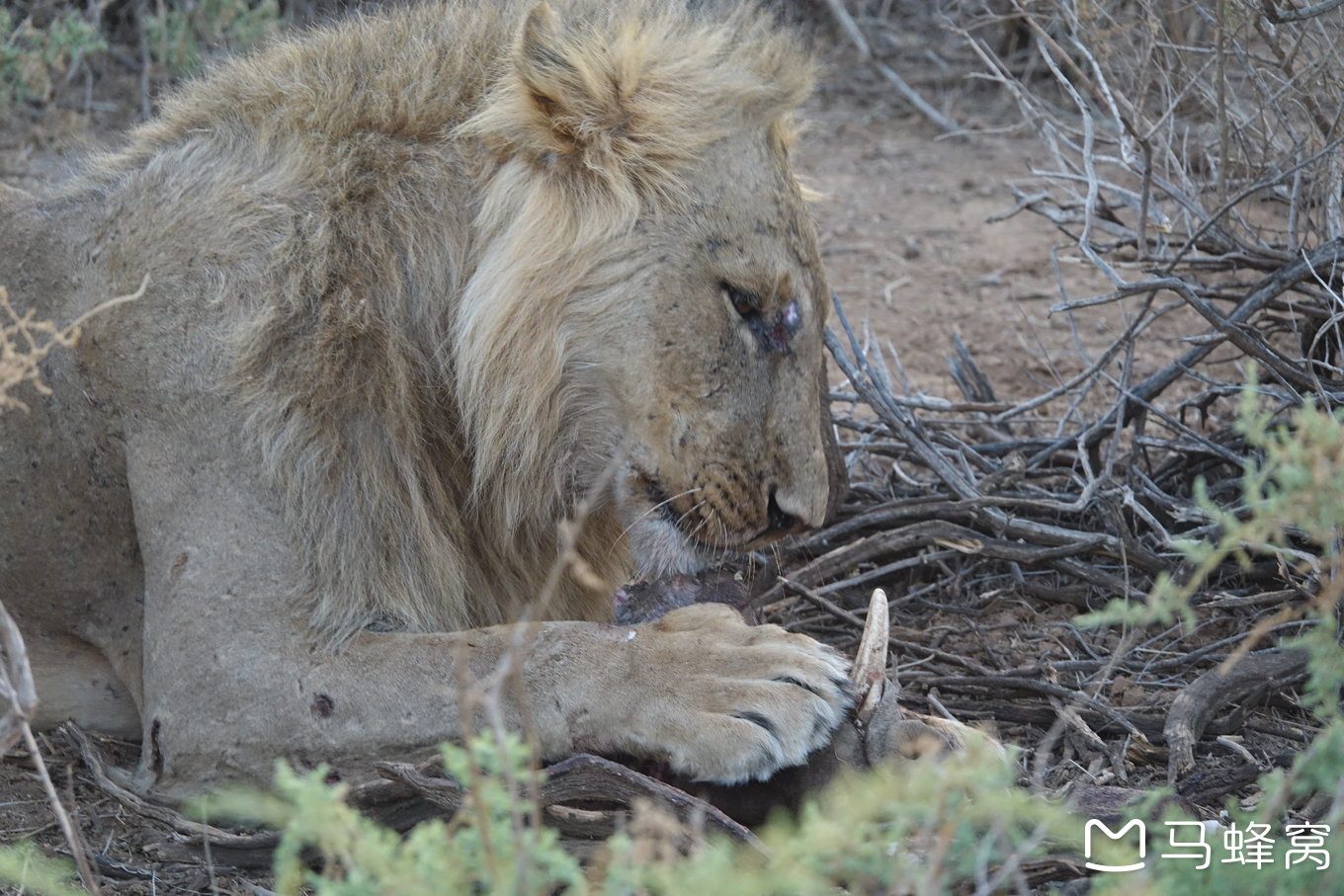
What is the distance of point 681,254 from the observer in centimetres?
306

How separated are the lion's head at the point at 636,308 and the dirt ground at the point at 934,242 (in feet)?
3.42

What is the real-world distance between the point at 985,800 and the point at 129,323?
213cm

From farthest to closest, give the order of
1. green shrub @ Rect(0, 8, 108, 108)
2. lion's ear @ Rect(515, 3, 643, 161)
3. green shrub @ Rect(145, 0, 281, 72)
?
green shrub @ Rect(145, 0, 281, 72) < green shrub @ Rect(0, 8, 108, 108) < lion's ear @ Rect(515, 3, 643, 161)

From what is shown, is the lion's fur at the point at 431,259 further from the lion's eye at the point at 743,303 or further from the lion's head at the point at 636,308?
the lion's eye at the point at 743,303

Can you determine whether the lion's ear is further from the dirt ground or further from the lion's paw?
the dirt ground

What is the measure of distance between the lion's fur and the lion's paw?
22.3 inches

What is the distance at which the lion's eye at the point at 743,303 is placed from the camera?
307 cm

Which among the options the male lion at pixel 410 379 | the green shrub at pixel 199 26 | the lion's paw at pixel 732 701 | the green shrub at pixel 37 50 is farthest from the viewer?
the green shrub at pixel 199 26

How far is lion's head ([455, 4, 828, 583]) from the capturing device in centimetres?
303

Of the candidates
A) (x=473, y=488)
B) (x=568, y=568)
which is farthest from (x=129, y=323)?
(x=568, y=568)

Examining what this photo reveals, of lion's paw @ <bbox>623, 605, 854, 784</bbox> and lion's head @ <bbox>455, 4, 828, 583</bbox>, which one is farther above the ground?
lion's head @ <bbox>455, 4, 828, 583</bbox>

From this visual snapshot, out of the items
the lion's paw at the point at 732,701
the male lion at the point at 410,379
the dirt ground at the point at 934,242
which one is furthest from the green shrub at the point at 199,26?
the lion's paw at the point at 732,701

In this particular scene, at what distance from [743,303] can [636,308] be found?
0.23m

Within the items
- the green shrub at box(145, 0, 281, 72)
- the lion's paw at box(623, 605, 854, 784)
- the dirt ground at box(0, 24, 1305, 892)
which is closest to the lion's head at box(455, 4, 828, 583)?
the lion's paw at box(623, 605, 854, 784)
